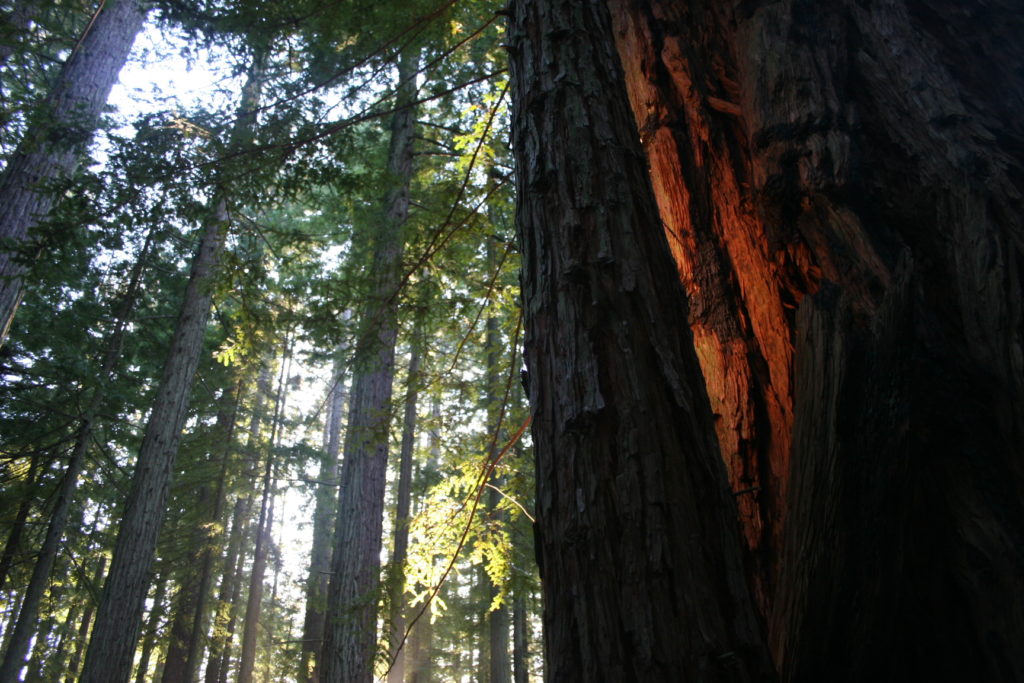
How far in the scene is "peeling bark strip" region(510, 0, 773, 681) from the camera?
3.65ft

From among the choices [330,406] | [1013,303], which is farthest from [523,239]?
[330,406]

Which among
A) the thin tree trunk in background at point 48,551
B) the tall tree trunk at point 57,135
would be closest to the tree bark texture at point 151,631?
the thin tree trunk in background at point 48,551

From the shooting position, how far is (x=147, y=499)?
8336 mm

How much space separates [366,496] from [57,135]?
5.63 meters

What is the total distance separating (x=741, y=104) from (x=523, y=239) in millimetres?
1148

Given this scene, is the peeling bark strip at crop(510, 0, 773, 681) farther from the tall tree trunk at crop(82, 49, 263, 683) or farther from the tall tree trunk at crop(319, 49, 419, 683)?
the tall tree trunk at crop(82, 49, 263, 683)

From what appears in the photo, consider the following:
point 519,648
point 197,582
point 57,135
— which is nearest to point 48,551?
point 57,135

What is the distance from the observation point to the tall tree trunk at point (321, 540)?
53.1 feet

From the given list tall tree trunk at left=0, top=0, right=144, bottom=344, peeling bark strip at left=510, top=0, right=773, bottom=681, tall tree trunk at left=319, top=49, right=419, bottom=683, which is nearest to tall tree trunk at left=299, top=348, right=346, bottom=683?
tall tree trunk at left=319, top=49, right=419, bottom=683

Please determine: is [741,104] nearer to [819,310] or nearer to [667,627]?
[819,310]

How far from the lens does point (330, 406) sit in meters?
27.4

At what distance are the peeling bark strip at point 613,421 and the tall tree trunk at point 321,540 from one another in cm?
1288

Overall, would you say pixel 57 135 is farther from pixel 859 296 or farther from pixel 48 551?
pixel 859 296

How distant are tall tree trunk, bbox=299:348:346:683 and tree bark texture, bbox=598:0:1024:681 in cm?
1261
